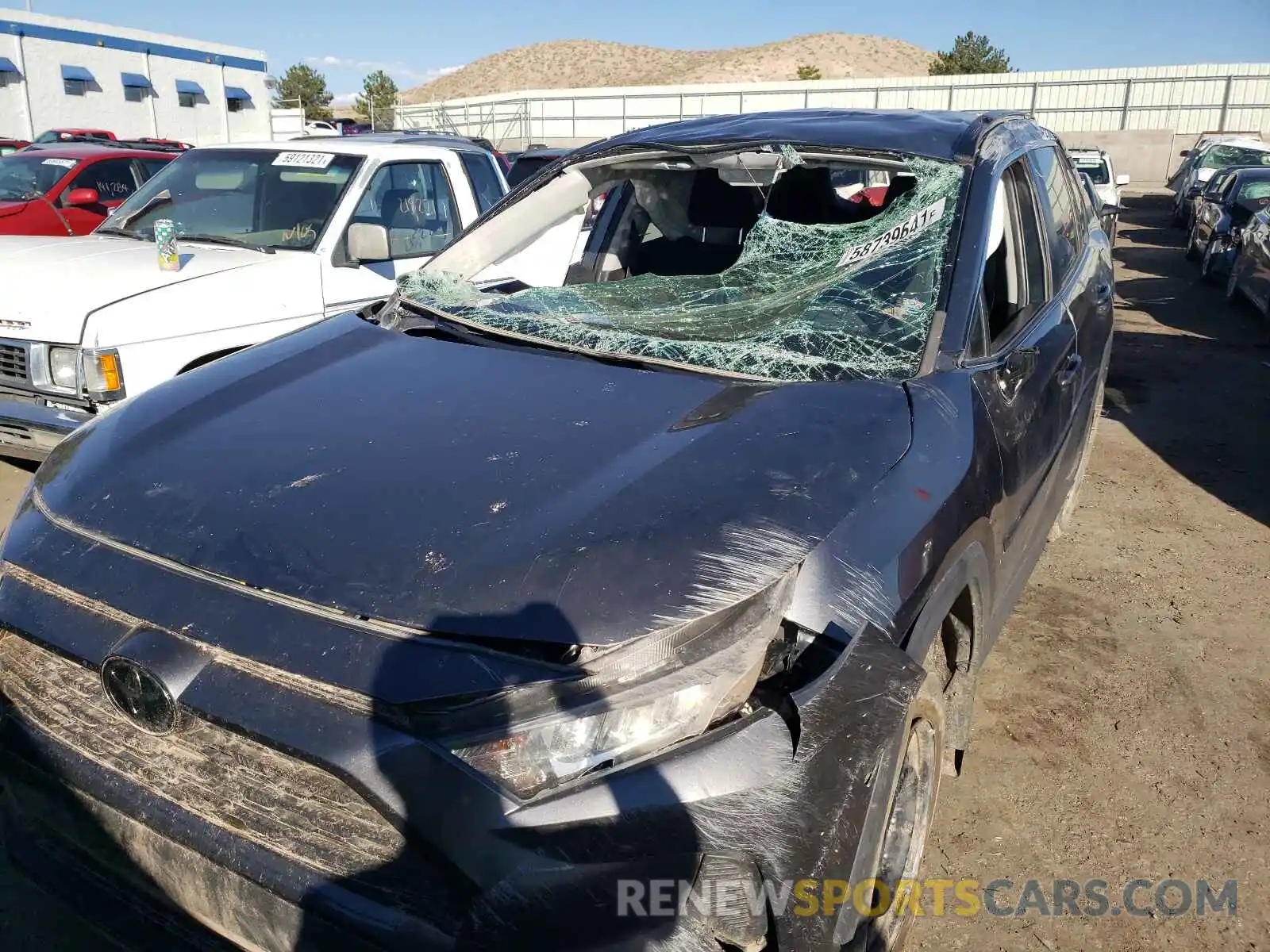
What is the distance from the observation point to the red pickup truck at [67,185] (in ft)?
27.7

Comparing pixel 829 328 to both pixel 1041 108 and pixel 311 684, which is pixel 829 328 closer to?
pixel 311 684

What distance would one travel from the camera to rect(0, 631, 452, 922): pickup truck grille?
160 cm

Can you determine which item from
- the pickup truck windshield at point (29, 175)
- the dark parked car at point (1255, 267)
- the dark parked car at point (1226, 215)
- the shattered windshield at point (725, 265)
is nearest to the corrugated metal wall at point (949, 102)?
the dark parked car at point (1226, 215)

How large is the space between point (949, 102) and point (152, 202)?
34200 millimetres

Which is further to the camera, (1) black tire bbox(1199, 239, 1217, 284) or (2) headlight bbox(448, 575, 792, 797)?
(1) black tire bbox(1199, 239, 1217, 284)

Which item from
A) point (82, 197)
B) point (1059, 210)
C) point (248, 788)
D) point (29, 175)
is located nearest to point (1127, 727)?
point (1059, 210)

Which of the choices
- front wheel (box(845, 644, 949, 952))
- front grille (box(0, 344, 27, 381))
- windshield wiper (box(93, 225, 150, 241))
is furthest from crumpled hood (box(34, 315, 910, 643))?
windshield wiper (box(93, 225, 150, 241))

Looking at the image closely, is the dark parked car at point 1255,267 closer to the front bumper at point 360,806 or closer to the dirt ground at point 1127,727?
the dirt ground at point 1127,727

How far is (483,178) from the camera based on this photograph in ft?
21.1

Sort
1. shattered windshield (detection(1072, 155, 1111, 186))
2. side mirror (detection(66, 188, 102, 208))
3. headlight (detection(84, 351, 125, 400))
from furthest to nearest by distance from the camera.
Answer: shattered windshield (detection(1072, 155, 1111, 186)), side mirror (detection(66, 188, 102, 208)), headlight (detection(84, 351, 125, 400))

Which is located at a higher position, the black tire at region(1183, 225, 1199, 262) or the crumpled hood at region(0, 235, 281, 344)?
the crumpled hood at region(0, 235, 281, 344)

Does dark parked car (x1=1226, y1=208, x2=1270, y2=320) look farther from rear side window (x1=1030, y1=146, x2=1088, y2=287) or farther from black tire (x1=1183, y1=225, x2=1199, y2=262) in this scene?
rear side window (x1=1030, y1=146, x2=1088, y2=287)

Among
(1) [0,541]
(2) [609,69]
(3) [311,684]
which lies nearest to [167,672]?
(3) [311,684]

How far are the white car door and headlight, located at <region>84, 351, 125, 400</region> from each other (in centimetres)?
124
